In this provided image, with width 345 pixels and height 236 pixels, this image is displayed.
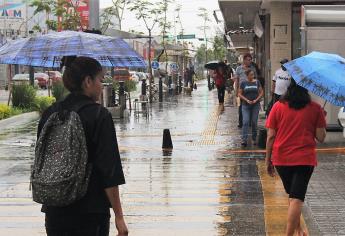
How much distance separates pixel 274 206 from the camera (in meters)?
7.63

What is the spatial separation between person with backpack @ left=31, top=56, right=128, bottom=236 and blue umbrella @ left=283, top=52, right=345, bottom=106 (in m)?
2.41

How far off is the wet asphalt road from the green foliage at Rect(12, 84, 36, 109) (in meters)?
8.68

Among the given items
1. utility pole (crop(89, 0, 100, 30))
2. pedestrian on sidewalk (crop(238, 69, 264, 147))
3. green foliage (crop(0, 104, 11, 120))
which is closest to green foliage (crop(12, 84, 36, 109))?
green foliage (crop(0, 104, 11, 120))

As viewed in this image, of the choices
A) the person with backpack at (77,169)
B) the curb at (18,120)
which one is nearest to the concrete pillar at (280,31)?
the curb at (18,120)

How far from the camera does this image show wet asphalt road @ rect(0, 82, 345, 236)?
685 centimetres

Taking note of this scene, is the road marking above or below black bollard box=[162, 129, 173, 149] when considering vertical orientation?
below

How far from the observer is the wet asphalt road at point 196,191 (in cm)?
685

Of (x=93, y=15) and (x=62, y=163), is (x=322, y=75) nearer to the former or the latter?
(x=62, y=163)

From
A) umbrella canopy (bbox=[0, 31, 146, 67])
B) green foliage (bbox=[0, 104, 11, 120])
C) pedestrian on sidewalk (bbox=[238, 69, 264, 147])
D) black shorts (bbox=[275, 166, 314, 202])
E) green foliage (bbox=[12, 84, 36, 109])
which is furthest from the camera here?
green foliage (bbox=[12, 84, 36, 109])

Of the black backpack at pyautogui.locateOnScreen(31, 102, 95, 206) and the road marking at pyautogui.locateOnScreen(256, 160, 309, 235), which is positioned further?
the road marking at pyautogui.locateOnScreen(256, 160, 309, 235)

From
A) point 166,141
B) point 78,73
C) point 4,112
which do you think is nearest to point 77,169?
point 78,73

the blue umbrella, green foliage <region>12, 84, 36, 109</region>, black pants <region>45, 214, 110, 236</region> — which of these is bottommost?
green foliage <region>12, 84, 36, 109</region>

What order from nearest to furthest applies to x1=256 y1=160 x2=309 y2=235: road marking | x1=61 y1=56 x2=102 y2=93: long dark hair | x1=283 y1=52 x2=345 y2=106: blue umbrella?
x1=61 y1=56 x2=102 y2=93: long dark hair < x1=283 y1=52 x2=345 y2=106: blue umbrella < x1=256 y1=160 x2=309 y2=235: road marking

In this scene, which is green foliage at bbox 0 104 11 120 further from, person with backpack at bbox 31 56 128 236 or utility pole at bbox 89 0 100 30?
person with backpack at bbox 31 56 128 236
